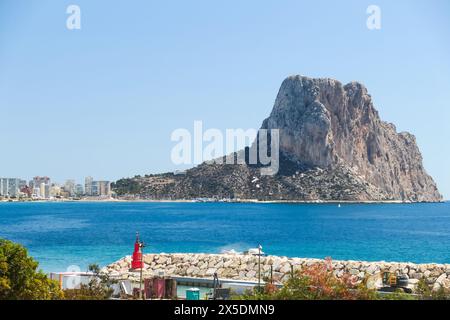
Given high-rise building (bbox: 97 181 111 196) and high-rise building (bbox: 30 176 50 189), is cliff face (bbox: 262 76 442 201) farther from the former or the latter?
high-rise building (bbox: 30 176 50 189)

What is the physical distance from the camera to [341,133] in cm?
13975

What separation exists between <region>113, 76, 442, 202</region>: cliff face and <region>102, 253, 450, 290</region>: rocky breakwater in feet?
351

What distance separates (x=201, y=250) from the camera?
121 feet

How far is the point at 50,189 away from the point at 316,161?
301 ft

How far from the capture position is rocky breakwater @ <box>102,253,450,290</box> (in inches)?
711

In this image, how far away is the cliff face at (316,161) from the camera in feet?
423

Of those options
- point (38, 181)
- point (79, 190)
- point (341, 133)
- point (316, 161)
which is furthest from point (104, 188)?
point (341, 133)

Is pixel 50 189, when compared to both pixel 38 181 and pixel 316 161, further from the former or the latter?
pixel 316 161

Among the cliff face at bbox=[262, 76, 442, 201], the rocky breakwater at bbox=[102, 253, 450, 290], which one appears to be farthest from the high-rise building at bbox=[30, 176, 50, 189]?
the rocky breakwater at bbox=[102, 253, 450, 290]

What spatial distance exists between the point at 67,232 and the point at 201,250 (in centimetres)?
2042

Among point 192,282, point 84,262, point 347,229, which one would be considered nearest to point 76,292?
point 192,282

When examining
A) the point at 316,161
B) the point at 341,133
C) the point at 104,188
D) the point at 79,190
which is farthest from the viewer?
the point at 79,190

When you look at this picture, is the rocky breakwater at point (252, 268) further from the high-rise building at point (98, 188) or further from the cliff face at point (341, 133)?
the high-rise building at point (98, 188)

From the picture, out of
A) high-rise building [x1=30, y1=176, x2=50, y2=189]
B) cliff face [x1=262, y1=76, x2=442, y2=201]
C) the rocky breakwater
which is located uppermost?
cliff face [x1=262, y1=76, x2=442, y2=201]
